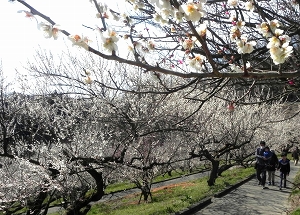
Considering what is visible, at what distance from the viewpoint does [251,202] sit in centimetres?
1036

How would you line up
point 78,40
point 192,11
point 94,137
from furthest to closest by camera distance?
point 94,137 < point 78,40 < point 192,11

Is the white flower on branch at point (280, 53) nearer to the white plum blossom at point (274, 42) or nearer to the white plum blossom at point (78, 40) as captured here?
the white plum blossom at point (274, 42)

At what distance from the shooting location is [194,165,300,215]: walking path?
30.0 ft

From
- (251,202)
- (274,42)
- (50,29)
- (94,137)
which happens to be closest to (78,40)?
(50,29)

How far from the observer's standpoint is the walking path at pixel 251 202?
914cm

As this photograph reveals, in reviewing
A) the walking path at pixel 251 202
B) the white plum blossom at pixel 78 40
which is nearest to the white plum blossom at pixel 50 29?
the white plum blossom at pixel 78 40

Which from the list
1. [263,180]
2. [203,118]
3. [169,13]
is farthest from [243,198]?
[169,13]

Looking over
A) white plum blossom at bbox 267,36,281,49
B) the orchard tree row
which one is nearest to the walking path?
the orchard tree row

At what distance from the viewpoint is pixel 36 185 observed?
28.1 ft

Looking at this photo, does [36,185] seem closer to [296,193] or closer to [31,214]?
[31,214]

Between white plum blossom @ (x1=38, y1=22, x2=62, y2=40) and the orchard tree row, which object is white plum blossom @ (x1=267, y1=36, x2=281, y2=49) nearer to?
white plum blossom @ (x1=38, y1=22, x2=62, y2=40)

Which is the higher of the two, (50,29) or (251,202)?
(50,29)

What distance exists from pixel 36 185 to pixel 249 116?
1077 centimetres

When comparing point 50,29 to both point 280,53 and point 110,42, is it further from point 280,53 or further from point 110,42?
point 280,53
